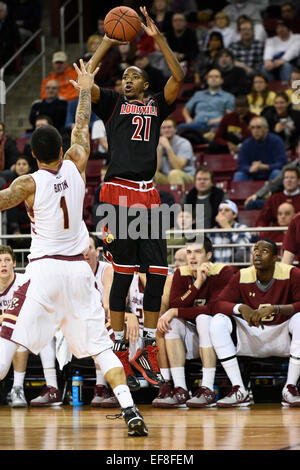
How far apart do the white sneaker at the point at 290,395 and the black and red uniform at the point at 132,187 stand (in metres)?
1.85

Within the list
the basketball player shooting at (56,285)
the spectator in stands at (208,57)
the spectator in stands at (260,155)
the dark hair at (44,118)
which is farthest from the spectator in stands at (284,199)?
the basketball player shooting at (56,285)

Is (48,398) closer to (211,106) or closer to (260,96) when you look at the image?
(211,106)

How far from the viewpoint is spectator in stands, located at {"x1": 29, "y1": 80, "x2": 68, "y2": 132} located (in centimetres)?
1384

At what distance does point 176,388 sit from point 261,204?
3.55 m

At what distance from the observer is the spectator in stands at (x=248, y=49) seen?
1433 centimetres

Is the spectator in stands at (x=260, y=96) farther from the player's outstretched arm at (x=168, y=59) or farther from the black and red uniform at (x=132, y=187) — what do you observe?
the black and red uniform at (x=132, y=187)

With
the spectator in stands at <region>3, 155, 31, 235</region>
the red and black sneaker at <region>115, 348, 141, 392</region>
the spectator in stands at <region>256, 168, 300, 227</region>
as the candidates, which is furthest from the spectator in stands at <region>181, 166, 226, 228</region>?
the red and black sneaker at <region>115, 348, 141, 392</region>

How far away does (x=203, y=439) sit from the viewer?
523 centimetres

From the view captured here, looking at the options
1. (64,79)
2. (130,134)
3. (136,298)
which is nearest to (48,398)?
(136,298)

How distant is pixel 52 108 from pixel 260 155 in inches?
160

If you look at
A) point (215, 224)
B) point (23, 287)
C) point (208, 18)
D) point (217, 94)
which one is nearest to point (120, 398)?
point (23, 287)

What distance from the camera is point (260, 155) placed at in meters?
11.5

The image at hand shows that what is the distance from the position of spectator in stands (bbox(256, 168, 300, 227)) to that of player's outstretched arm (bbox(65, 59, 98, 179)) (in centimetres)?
446

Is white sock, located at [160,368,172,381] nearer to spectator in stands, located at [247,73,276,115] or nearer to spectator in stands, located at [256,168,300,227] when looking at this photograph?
spectator in stands, located at [256,168,300,227]
